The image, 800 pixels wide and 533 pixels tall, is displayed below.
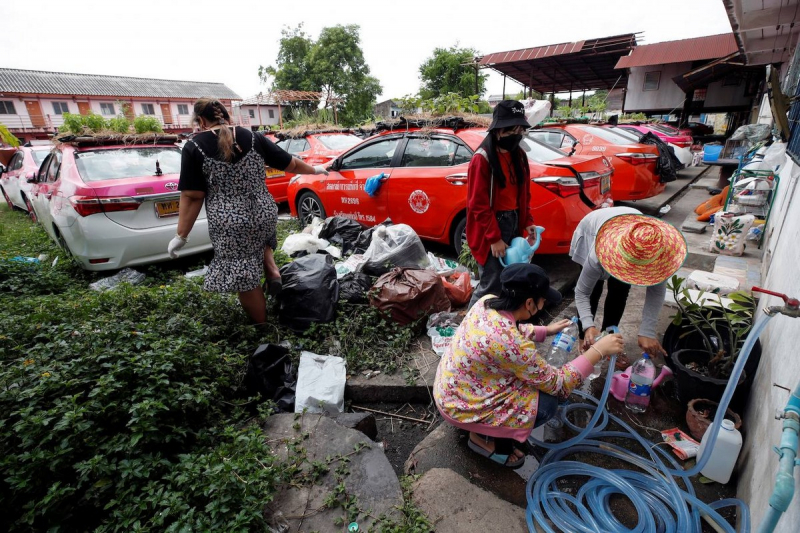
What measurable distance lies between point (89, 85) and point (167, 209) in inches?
1489

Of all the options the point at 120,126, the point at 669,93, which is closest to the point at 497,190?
the point at 120,126

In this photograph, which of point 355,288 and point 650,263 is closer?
point 650,263

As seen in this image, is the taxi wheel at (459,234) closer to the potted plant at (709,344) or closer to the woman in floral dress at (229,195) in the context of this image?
the woman in floral dress at (229,195)

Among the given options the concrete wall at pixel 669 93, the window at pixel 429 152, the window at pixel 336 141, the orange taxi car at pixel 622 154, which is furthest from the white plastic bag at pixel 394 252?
the concrete wall at pixel 669 93

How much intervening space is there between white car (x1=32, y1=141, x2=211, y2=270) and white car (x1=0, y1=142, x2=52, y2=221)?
14.2ft

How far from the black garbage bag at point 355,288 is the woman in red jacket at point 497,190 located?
1127 mm

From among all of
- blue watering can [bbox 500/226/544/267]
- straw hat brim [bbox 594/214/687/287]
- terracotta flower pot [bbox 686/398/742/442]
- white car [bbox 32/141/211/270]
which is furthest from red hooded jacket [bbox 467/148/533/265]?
white car [bbox 32/141/211/270]

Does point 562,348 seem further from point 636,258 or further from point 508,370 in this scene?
point 508,370

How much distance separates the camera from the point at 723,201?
21.2 feet

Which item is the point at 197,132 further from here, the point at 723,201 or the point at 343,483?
the point at 723,201

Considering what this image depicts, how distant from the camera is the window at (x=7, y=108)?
88.8 feet

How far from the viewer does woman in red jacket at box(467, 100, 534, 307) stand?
2744 mm

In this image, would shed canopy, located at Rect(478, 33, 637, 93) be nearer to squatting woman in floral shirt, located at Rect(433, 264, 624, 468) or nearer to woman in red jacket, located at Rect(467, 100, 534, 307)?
woman in red jacket, located at Rect(467, 100, 534, 307)

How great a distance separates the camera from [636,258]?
7.08 feet
